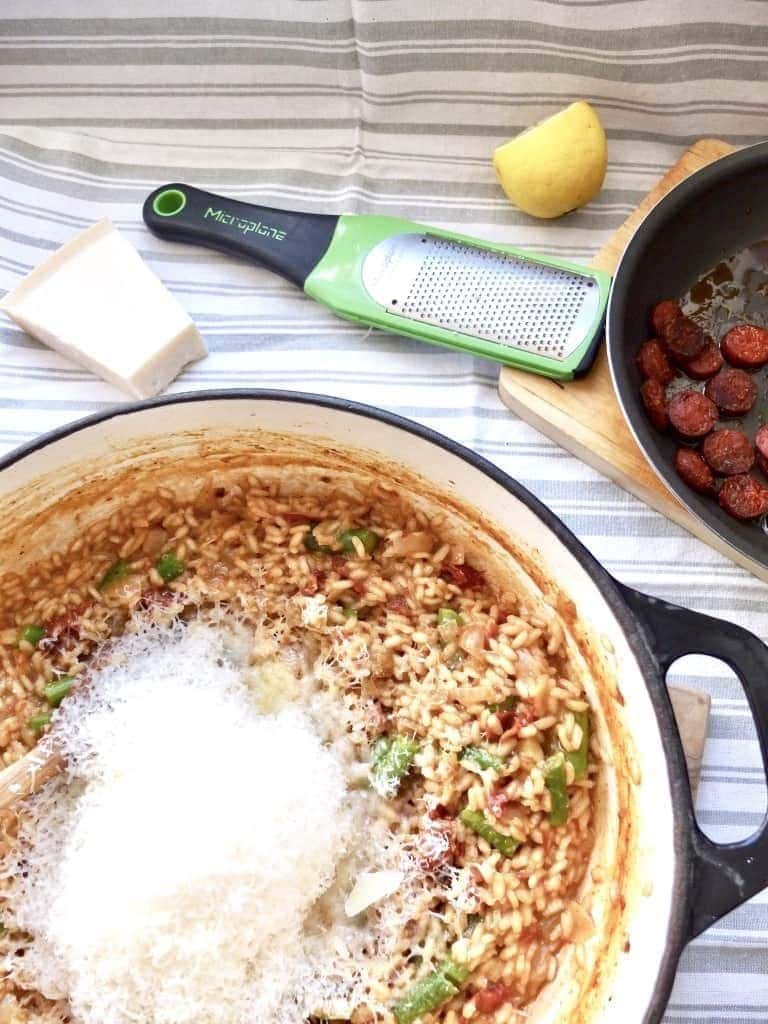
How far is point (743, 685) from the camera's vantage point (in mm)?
1416

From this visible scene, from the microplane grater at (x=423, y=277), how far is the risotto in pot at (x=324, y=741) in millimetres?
419

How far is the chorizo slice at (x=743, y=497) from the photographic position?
194cm

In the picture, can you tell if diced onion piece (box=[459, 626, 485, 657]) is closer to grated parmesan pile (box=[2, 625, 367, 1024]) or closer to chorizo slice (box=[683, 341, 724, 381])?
grated parmesan pile (box=[2, 625, 367, 1024])

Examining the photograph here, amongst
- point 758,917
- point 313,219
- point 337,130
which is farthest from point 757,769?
point 337,130

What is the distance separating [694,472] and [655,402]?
0.51 ft

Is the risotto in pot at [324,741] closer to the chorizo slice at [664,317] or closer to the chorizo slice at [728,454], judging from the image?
the chorizo slice at [728,454]

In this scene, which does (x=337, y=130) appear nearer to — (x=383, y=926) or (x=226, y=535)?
(x=226, y=535)

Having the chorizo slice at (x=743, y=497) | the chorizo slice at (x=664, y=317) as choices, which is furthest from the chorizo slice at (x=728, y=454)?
the chorizo slice at (x=664, y=317)

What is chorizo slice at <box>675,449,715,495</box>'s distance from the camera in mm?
1927

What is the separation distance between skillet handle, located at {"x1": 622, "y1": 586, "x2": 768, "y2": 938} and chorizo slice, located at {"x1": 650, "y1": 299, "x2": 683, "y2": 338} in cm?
78

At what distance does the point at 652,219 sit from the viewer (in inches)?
77.0

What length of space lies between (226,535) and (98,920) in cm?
69

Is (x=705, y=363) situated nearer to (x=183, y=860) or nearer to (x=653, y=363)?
(x=653, y=363)

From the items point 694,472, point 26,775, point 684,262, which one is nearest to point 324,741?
point 26,775
